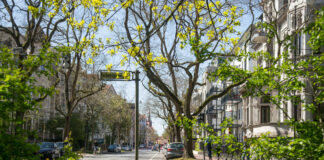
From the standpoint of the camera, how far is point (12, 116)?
5629 millimetres

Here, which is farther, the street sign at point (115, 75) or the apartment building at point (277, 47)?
the apartment building at point (277, 47)

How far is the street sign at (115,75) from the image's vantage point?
1362 centimetres

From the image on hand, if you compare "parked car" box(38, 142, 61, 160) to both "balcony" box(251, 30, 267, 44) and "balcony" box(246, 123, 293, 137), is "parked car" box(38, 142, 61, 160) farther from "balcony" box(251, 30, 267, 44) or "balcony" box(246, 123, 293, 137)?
"balcony" box(251, 30, 267, 44)

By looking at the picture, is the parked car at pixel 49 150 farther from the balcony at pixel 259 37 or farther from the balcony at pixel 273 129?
the balcony at pixel 259 37

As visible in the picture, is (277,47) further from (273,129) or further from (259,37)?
(273,129)

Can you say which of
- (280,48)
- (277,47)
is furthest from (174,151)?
(280,48)

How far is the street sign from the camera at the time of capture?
13.6 m

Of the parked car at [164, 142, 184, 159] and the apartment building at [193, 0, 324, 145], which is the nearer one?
the apartment building at [193, 0, 324, 145]

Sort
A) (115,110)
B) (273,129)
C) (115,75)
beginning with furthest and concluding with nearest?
(115,110) < (273,129) < (115,75)

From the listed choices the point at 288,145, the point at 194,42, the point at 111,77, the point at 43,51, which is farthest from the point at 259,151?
the point at 111,77

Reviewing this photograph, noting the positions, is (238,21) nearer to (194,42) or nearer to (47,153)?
(194,42)

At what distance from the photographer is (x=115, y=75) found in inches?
585

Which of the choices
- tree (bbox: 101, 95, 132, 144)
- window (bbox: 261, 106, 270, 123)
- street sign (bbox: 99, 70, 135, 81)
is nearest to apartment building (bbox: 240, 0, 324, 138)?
window (bbox: 261, 106, 270, 123)

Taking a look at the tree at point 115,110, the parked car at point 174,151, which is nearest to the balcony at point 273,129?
the parked car at point 174,151
